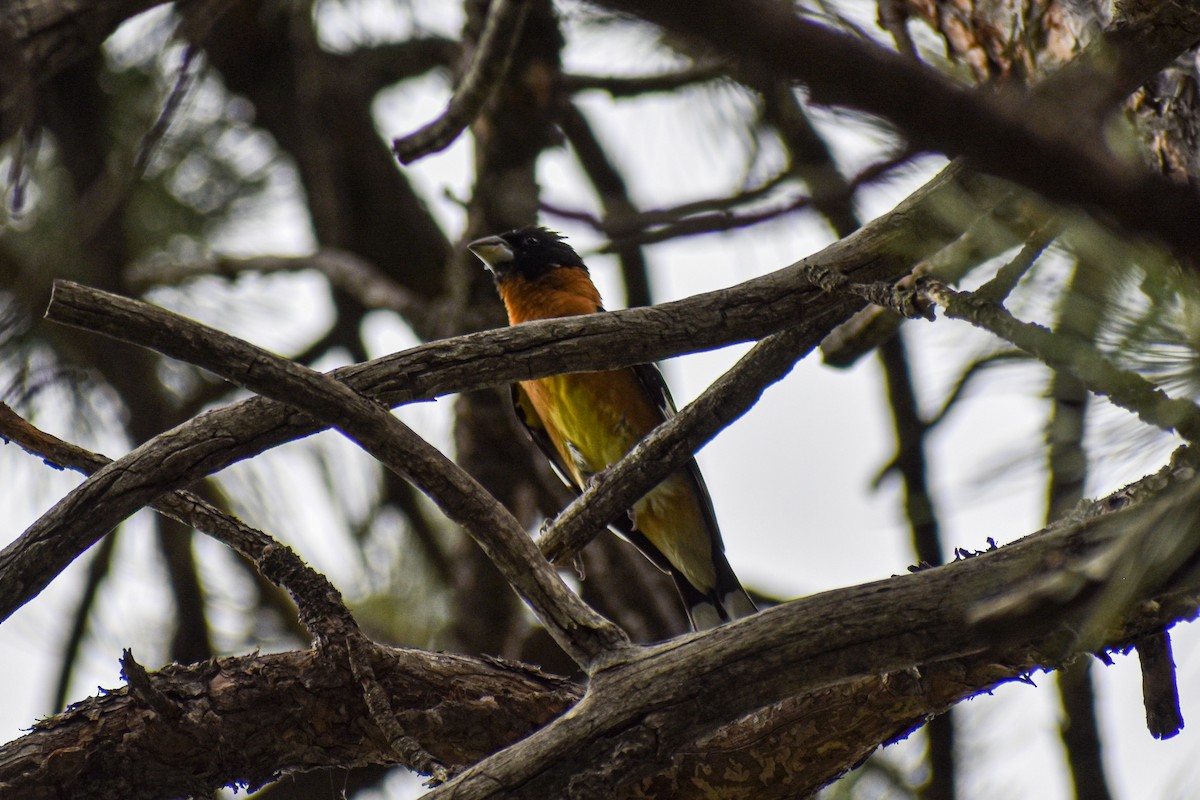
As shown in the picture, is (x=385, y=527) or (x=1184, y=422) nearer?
(x=1184, y=422)

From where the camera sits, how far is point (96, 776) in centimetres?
241

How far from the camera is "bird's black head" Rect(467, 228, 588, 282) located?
5.14 meters

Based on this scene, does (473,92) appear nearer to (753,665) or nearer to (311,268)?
(753,665)

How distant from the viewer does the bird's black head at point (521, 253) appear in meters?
5.14

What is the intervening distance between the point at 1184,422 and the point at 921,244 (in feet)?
3.28

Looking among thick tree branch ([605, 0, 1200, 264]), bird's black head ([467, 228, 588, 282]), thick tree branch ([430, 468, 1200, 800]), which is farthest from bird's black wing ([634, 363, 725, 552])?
thick tree branch ([605, 0, 1200, 264])

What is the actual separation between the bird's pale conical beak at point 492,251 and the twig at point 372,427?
313 centimetres

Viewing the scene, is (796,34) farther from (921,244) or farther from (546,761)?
(921,244)

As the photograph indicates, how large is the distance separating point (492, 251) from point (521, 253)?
203 mm

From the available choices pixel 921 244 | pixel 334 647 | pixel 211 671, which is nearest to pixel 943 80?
pixel 921 244

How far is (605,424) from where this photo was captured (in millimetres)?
4977

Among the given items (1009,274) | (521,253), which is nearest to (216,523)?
(1009,274)

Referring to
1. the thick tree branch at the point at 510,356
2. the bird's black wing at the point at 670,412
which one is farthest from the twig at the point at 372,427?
the bird's black wing at the point at 670,412

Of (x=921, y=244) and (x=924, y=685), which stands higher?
(x=921, y=244)
